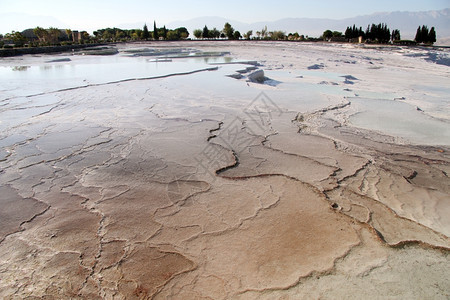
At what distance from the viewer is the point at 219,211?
2.83m

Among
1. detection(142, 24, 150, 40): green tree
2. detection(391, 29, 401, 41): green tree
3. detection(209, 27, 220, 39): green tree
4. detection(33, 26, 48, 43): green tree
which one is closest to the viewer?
detection(33, 26, 48, 43): green tree

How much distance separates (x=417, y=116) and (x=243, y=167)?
4.38m

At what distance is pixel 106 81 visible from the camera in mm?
9656

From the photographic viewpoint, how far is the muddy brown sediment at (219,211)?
206cm

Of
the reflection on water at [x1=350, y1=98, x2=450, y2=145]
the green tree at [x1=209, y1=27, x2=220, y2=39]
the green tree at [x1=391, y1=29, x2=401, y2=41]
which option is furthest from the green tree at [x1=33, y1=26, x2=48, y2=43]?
the green tree at [x1=391, y1=29, x2=401, y2=41]

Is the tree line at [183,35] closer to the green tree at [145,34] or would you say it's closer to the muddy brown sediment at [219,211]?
the green tree at [145,34]

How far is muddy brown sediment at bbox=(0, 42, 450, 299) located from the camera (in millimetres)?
2057

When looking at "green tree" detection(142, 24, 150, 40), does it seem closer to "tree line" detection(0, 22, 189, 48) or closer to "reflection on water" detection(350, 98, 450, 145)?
"tree line" detection(0, 22, 189, 48)

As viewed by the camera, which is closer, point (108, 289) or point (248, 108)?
point (108, 289)

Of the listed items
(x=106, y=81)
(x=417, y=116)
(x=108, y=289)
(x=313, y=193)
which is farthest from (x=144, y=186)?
(x=106, y=81)

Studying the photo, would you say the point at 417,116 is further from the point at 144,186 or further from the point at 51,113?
the point at 51,113

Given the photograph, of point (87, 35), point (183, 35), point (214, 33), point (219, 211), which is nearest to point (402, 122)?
point (219, 211)

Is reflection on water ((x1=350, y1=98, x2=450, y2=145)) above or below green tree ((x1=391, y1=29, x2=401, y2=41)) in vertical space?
below

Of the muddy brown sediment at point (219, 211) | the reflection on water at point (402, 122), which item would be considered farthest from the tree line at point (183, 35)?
the reflection on water at point (402, 122)
